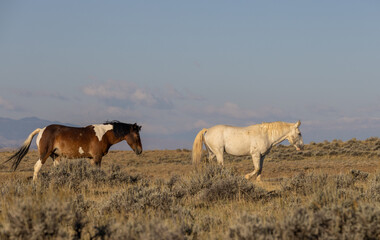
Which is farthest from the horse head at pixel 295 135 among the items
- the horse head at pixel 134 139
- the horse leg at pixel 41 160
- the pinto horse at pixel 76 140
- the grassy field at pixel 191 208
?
the horse leg at pixel 41 160

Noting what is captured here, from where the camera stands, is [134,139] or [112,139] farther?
[134,139]

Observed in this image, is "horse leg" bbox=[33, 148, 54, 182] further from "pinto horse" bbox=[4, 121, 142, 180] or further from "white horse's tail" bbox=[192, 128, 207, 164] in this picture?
"white horse's tail" bbox=[192, 128, 207, 164]

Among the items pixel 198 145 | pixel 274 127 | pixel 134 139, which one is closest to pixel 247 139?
pixel 274 127

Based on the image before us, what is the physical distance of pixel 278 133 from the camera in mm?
14008

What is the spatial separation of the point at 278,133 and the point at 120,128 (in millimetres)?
5091

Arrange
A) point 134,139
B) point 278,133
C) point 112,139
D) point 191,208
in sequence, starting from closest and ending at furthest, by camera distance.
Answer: point 191,208
point 278,133
point 112,139
point 134,139

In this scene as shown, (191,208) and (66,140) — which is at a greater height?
(66,140)

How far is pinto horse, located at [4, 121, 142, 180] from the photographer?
14000 millimetres

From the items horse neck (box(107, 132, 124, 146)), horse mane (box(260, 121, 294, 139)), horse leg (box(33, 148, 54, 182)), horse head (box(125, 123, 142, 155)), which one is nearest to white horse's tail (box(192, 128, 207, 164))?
horse mane (box(260, 121, 294, 139))

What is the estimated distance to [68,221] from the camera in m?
5.64

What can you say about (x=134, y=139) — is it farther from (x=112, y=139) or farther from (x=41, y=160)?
(x=41, y=160)

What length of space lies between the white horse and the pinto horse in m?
2.64

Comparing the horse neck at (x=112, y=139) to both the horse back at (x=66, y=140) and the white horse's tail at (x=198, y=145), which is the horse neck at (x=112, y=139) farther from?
the white horse's tail at (x=198, y=145)

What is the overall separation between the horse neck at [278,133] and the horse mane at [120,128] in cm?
463
